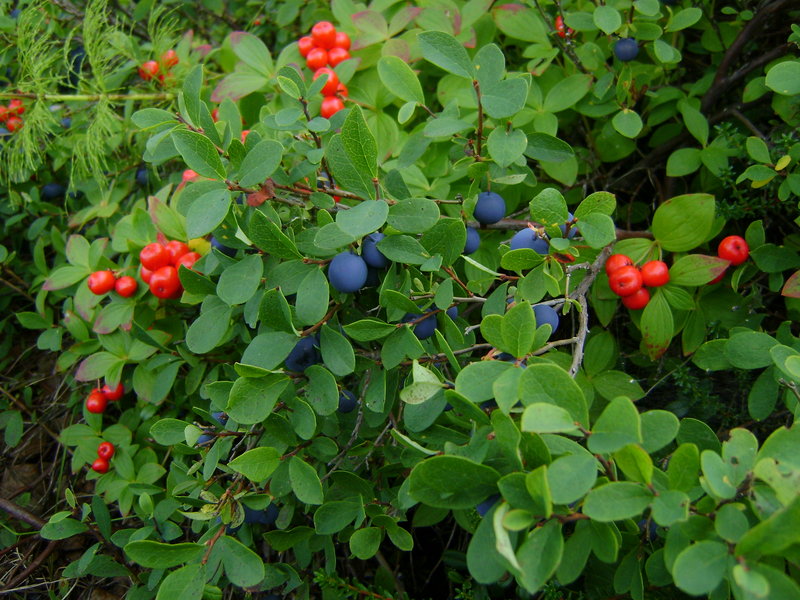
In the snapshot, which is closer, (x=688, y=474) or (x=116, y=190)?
(x=688, y=474)

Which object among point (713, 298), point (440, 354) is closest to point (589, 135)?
point (713, 298)

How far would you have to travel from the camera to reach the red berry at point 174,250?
74.9 inches

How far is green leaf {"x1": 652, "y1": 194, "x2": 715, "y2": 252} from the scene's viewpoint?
176 cm

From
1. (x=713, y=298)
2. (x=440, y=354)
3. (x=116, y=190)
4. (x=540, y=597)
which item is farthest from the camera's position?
(x=116, y=190)

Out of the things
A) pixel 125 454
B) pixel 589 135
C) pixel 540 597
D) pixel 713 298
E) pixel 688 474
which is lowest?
pixel 540 597

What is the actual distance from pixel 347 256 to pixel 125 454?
1.32m

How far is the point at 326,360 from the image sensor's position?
4.28ft

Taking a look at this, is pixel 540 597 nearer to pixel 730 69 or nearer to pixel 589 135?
pixel 589 135

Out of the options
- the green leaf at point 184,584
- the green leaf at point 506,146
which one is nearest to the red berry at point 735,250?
the green leaf at point 506,146

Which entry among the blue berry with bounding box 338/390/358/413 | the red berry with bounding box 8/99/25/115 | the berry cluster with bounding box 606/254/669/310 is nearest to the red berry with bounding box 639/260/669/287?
the berry cluster with bounding box 606/254/669/310

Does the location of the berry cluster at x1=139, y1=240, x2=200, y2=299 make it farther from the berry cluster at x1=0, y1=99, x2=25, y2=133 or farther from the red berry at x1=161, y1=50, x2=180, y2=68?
the berry cluster at x1=0, y1=99, x2=25, y2=133

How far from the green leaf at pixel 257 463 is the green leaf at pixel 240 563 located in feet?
0.47

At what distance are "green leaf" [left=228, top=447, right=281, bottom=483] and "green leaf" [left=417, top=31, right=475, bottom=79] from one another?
958 mm

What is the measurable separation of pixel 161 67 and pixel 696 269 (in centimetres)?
215
